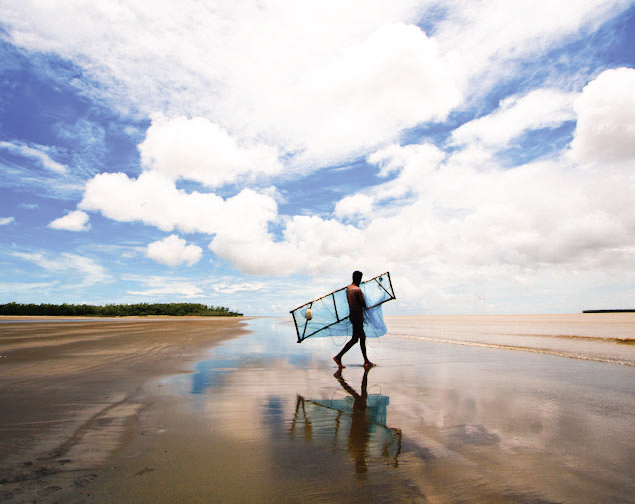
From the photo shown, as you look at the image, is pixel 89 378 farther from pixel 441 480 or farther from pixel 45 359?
pixel 441 480

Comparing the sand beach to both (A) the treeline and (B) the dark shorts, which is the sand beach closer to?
(B) the dark shorts

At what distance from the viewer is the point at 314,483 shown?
3139 mm

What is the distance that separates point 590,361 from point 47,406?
1329 cm

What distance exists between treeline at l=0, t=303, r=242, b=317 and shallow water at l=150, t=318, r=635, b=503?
7132 centimetres

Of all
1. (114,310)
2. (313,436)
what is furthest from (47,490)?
(114,310)

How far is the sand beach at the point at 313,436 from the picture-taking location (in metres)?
3.05

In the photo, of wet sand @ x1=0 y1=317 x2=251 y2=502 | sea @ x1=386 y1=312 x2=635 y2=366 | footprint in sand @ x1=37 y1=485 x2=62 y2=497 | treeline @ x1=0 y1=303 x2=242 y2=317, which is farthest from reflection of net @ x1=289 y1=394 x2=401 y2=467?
treeline @ x1=0 y1=303 x2=242 y2=317

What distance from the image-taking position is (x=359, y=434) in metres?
4.45

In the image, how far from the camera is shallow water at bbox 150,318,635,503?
3.10 m

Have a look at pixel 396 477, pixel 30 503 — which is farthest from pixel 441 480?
pixel 30 503

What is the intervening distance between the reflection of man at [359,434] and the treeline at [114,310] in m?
74.0

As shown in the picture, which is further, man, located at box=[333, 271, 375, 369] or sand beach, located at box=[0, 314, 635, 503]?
man, located at box=[333, 271, 375, 369]

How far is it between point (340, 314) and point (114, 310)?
73389 mm

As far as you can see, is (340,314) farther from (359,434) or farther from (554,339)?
(554,339)
